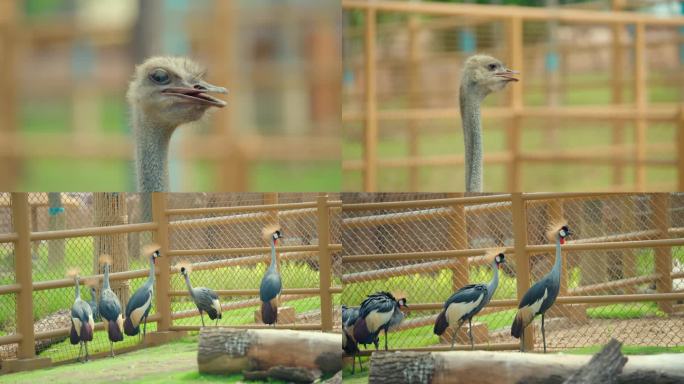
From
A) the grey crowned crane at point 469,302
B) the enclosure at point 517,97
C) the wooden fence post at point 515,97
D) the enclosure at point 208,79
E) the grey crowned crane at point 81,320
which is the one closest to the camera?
the grey crowned crane at point 469,302

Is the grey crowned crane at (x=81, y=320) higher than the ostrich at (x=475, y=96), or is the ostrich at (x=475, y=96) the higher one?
the ostrich at (x=475, y=96)

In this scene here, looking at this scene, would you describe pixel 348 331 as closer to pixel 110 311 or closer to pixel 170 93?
pixel 110 311

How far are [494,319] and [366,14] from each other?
4.02 meters

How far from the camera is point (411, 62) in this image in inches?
353

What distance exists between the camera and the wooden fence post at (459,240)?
4879 mm

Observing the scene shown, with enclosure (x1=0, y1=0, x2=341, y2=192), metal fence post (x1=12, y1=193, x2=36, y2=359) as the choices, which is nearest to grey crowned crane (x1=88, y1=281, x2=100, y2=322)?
metal fence post (x1=12, y1=193, x2=36, y2=359)

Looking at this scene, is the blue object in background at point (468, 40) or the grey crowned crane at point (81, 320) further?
the blue object in background at point (468, 40)

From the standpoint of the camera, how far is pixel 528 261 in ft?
15.7

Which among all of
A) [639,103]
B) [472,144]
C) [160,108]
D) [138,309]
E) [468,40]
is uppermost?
[468,40]

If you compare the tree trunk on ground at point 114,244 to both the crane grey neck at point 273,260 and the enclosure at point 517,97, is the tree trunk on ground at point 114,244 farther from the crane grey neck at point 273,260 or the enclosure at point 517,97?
the enclosure at point 517,97

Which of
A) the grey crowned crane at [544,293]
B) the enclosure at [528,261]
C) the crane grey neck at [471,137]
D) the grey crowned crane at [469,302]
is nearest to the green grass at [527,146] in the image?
the crane grey neck at [471,137]

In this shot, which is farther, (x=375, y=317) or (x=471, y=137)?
(x=471, y=137)

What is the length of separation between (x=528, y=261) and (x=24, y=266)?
1.94m

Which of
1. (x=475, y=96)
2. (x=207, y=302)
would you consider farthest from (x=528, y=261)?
(x=207, y=302)
